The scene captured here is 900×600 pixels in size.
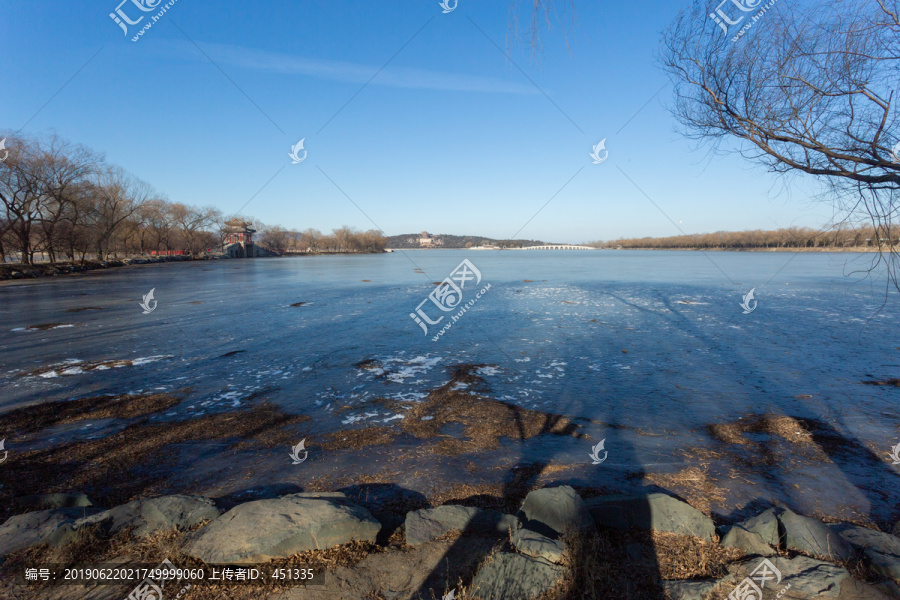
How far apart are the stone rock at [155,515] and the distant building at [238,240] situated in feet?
314

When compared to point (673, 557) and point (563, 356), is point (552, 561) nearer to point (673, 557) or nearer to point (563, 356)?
point (673, 557)

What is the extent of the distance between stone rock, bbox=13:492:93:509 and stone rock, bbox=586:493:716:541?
4.90 m

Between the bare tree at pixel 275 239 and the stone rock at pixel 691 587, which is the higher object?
the bare tree at pixel 275 239

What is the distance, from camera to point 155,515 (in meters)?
3.71

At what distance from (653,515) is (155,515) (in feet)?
14.6

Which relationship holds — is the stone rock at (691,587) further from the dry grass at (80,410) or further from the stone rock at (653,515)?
the dry grass at (80,410)

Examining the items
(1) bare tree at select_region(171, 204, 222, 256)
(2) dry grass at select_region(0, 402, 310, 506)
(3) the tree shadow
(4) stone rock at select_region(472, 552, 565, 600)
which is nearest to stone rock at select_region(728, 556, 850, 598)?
(3) the tree shadow

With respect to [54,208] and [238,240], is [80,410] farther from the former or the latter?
[238,240]

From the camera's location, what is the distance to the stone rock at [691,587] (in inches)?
113

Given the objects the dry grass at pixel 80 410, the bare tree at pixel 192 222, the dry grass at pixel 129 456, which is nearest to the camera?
the dry grass at pixel 129 456

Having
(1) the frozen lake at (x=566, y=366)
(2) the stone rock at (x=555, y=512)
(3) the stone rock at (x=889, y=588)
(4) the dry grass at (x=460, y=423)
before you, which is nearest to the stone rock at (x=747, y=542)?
(3) the stone rock at (x=889, y=588)

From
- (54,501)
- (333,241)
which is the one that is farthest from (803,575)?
(333,241)

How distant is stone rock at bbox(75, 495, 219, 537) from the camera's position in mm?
3545

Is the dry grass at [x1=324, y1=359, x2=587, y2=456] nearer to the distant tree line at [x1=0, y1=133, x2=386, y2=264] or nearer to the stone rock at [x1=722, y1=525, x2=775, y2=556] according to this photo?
the stone rock at [x1=722, y1=525, x2=775, y2=556]
